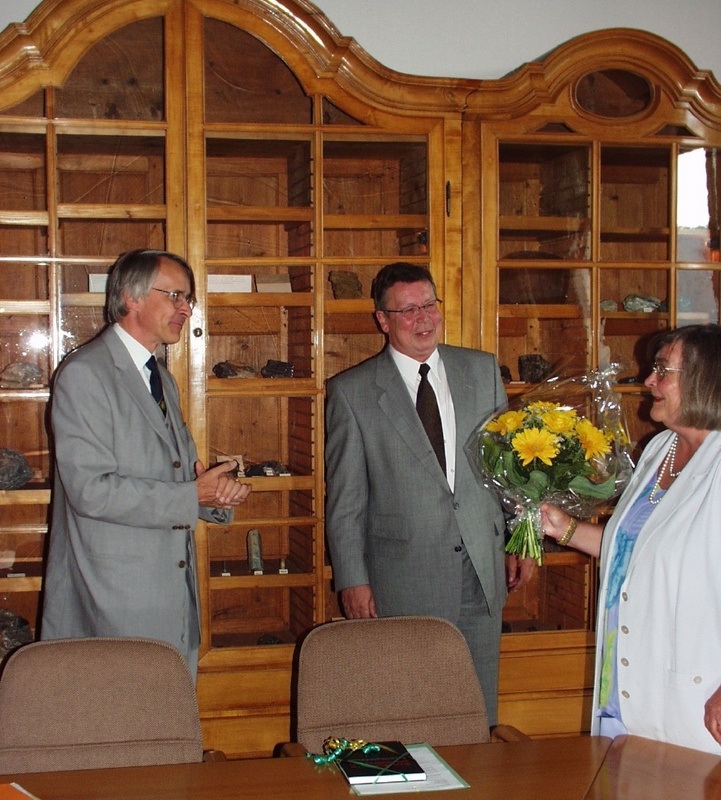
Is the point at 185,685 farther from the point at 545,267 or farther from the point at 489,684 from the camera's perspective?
the point at 545,267

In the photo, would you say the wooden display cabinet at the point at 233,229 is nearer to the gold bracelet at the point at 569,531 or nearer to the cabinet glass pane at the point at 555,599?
the cabinet glass pane at the point at 555,599

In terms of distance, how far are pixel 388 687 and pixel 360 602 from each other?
2.57ft

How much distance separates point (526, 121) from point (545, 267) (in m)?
0.53

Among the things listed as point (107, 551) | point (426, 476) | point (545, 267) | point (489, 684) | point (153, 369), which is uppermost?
point (545, 267)

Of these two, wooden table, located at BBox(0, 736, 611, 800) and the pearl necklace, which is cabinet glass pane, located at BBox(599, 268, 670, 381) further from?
wooden table, located at BBox(0, 736, 611, 800)

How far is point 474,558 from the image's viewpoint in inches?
110

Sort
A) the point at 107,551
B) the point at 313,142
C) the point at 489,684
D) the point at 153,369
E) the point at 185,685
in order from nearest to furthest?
1. the point at 185,685
2. the point at 107,551
3. the point at 153,369
4. the point at 489,684
5. the point at 313,142

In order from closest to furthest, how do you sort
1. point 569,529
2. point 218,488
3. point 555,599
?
1. point 569,529
2. point 218,488
3. point 555,599

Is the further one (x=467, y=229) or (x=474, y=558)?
(x=467, y=229)

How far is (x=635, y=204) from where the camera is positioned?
11.2 ft

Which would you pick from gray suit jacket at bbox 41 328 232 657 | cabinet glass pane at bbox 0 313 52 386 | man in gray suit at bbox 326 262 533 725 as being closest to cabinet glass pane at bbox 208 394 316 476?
man in gray suit at bbox 326 262 533 725

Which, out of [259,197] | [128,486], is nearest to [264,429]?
[259,197]

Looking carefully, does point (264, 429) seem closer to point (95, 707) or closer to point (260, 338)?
point (260, 338)

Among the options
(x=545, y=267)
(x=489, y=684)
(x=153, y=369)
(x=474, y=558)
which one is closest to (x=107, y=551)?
(x=153, y=369)
